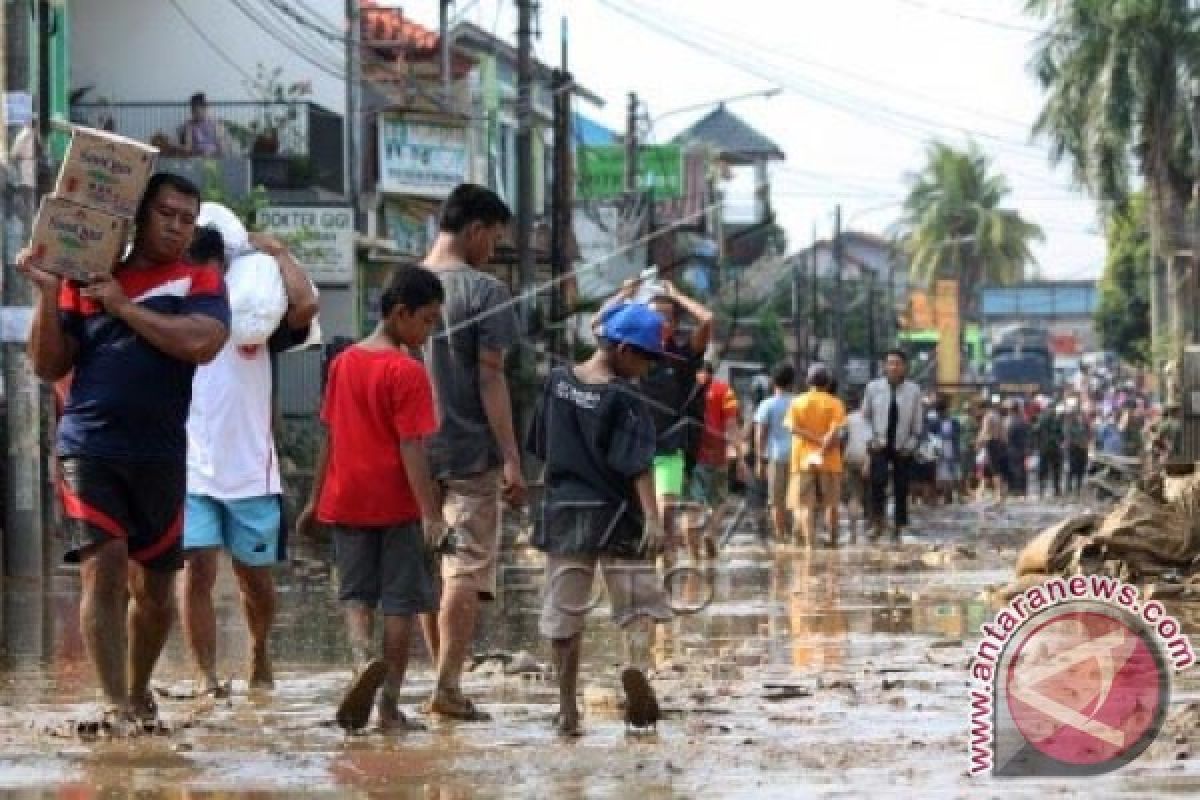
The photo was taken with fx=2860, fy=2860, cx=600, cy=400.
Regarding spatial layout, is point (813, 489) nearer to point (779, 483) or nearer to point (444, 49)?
point (779, 483)

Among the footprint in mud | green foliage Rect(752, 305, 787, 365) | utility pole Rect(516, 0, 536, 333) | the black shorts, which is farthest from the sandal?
green foliage Rect(752, 305, 787, 365)

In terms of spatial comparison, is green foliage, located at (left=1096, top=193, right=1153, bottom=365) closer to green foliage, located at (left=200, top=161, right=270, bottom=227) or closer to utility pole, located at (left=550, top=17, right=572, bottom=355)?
utility pole, located at (left=550, top=17, right=572, bottom=355)

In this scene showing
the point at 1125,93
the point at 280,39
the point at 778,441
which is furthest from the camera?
the point at 1125,93

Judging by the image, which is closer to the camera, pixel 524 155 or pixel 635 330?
pixel 635 330

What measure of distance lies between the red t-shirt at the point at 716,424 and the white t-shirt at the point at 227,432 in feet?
29.7

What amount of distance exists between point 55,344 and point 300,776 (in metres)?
1.63

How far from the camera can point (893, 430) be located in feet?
81.4

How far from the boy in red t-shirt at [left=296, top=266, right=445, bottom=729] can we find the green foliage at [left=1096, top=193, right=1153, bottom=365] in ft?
245

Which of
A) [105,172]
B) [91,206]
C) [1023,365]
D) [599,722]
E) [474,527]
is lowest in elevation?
[599,722]

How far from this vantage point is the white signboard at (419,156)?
43.9m

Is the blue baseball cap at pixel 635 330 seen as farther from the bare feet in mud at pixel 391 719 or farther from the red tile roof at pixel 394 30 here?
the red tile roof at pixel 394 30

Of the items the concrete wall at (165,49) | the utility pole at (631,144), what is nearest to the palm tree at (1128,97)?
the utility pole at (631,144)

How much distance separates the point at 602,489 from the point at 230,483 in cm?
172

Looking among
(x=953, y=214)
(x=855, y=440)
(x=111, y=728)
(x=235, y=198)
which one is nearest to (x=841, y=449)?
(x=855, y=440)
